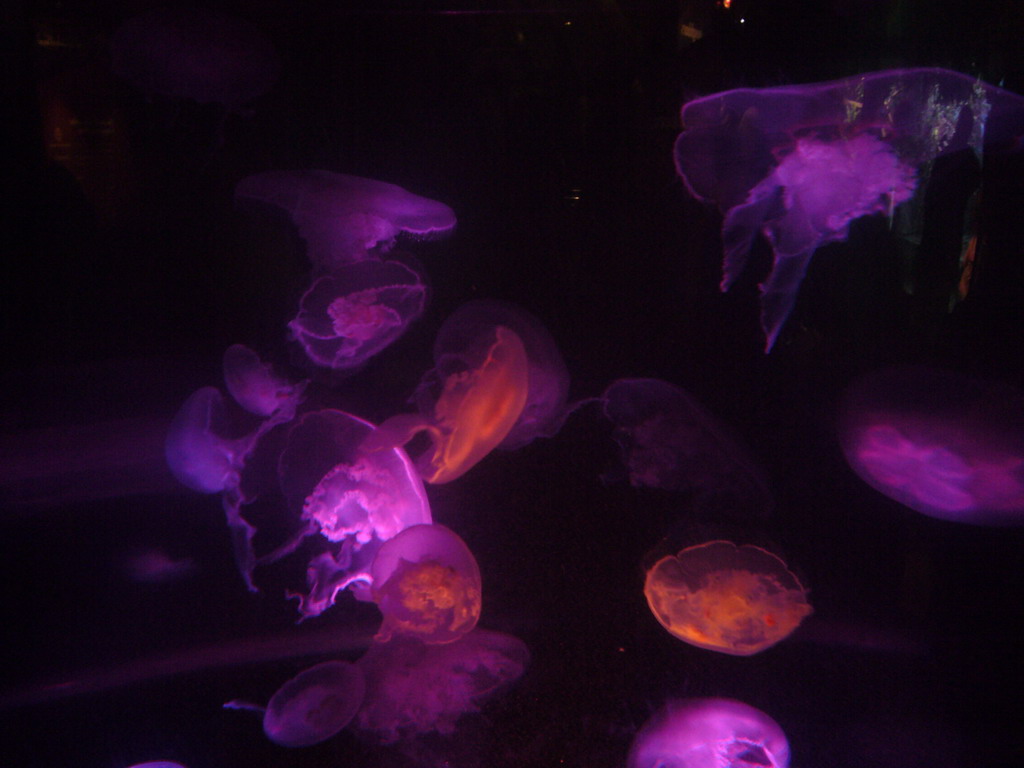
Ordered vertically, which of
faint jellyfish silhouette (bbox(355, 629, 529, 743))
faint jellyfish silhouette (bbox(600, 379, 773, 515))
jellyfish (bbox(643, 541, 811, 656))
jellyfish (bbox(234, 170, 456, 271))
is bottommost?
faint jellyfish silhouette (bbox(355, 629, 529, 743))

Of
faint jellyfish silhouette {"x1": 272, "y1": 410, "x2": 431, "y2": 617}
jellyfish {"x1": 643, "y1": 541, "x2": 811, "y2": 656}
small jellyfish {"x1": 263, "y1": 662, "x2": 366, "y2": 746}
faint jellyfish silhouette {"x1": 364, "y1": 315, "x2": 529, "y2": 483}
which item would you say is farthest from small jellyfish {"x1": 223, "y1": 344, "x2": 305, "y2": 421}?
jellyfish {"x1": 643, "y1": 541, "x2": 811, "y2": 656}

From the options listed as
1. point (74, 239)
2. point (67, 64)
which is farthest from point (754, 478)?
point (67, 64)

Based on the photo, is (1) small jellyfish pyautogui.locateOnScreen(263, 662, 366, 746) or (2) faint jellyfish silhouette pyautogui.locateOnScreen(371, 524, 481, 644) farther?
(2) faint jellyfish silhouette pyautogui.locateOnScreen(371, 524, 481, 644)

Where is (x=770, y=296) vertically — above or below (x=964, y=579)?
above

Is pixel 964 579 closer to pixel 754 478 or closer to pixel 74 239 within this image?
pixel 754 478

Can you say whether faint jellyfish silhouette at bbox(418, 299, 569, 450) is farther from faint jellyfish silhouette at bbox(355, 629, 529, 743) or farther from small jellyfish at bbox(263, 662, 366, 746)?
small jellyfish at bbox(263, 662, 366, 746)

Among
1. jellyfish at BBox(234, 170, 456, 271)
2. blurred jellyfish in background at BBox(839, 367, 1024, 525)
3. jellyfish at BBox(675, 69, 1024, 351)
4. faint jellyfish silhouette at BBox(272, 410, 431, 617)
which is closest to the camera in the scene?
jellyfish at BBox(675, 69, 1024, 351)

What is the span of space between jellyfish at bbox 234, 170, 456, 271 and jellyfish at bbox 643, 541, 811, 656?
172cm

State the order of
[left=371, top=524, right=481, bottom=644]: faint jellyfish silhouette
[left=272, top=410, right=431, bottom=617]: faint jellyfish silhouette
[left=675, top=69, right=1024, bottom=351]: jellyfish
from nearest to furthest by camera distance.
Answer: [left=675, top=69, right=1024, bottom=351]: jellyfish
[left=371, top=524, right=481, bottom=644]: faint jellyfish silhouette
[left=272, top=410, right=431, bottom=617]: faint jellyfish silhouette

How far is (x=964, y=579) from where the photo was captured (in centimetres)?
261

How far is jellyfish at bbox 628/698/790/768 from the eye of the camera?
8.14 feet

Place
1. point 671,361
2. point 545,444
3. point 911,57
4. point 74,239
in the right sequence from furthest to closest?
point 545,444, point 671,361, point 74,239, point 911,57

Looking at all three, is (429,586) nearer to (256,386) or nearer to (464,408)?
(464,408)

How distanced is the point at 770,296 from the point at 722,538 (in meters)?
1.07
